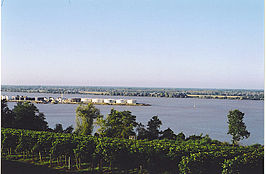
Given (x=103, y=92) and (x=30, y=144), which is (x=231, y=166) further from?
(x=103, y=92)

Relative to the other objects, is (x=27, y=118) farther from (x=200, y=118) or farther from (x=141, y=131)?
(x=200, y=118)

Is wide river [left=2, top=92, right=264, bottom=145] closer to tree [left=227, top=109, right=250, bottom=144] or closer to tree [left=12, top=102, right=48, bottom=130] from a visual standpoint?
tree [left=227, top=109, right=250, bottom=144]

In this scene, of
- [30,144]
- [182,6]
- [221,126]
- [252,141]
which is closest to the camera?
[182,6]

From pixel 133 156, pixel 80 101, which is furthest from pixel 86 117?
pixel 80 101

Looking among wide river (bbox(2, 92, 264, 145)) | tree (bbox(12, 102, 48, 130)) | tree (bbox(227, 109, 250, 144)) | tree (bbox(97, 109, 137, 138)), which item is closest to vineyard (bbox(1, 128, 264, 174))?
tree (bbox(97, 109, 137, 138))

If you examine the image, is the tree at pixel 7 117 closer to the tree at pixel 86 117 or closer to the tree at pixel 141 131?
the tree at pixel 86 117

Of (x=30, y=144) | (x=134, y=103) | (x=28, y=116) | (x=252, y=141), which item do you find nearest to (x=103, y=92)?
(x=134, y=103)
